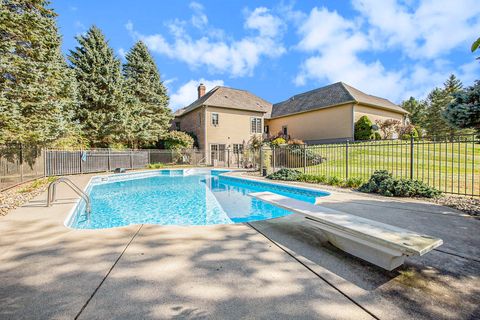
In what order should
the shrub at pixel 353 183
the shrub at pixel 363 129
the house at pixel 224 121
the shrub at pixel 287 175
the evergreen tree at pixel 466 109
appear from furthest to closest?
1. the house at pixel 224 121
2. the shrub at pixel 363 129
3. the shrub at pixel 287 175
4. the shrub at pixel 353 183
5. the evergreen tree at pixel 466 109

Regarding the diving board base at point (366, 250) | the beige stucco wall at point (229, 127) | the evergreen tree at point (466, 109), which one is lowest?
the diving board base at point (366, 250)

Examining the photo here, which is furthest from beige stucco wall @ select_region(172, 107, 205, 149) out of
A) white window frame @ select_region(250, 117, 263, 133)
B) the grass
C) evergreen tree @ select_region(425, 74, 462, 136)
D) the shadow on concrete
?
evergreen tree @ select_region(425, 74, 462, 136)

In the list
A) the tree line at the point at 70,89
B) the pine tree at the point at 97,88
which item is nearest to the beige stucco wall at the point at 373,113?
the tree line at the point at 70,89

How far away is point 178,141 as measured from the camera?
2247 centimetres

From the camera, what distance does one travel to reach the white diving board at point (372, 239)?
2377mm

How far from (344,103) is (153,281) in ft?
72.6

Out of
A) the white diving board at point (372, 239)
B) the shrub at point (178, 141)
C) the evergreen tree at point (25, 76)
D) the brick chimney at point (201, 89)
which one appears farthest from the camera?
the brick chimney at point (201, 89)

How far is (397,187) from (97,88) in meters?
21.3

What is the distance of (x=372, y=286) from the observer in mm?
2354

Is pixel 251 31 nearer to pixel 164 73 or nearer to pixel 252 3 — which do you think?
pixel 252 3

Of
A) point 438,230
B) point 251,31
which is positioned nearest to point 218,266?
point 438,230

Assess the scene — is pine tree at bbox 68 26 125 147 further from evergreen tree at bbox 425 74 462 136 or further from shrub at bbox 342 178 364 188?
evergreen tree at bbox 425 74 462 136

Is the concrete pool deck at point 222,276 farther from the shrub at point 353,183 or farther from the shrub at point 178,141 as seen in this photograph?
the shrub at point 178,141

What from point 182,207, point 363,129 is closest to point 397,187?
point 182,207
